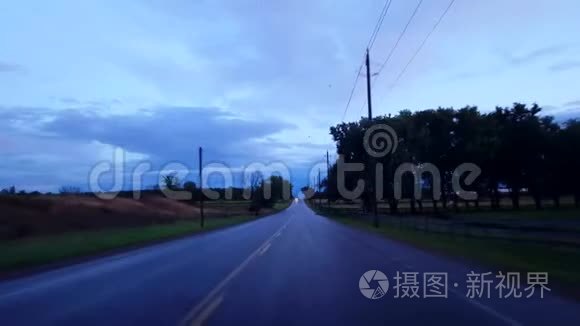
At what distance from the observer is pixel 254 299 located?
12016 millimetres

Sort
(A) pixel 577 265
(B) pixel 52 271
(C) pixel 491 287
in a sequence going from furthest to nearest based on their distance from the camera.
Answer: (B) pixel 52 271 → (A) pixel 577 265 → (C) pixel 491 287

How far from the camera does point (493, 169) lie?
8512 centimetres

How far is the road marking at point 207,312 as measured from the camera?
9.59 m

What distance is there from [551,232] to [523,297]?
15760 millimetres

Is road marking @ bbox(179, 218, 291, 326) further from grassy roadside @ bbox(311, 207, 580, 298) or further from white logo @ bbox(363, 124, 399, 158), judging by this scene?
white logo @ bbox(363, 124, 399, 158)

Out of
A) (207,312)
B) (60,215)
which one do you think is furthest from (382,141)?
(207,312)

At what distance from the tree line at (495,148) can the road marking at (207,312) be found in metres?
61.5

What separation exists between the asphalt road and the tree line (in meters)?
55.4

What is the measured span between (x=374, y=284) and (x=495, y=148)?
69.2m

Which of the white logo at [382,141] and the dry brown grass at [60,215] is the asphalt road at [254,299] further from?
the white logo at [382,141]

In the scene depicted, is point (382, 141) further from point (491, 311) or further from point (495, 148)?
point (491, 311)

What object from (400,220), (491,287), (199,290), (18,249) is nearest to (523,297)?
(491,287)

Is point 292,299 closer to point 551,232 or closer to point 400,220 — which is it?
point 551,232

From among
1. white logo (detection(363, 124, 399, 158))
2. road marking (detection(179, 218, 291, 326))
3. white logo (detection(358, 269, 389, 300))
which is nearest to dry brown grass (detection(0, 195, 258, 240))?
white logo (detection(363, 124, 399, 158))
